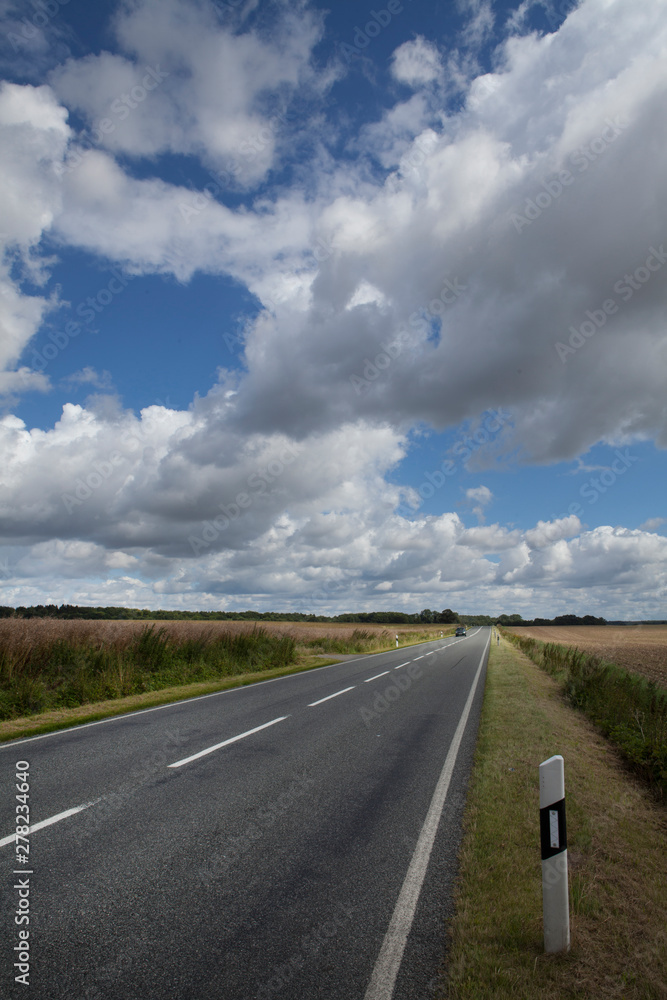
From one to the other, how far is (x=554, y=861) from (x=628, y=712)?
8796mm

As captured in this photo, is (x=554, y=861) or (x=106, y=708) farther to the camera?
(x=106, y=708)

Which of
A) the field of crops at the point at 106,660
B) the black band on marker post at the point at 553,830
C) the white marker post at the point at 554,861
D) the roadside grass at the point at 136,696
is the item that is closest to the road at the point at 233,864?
the white marker post at the point at 554,861

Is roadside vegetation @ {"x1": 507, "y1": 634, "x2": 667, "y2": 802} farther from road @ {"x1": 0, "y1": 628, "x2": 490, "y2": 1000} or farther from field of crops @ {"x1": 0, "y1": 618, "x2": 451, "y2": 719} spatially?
field of crops @ {"x1": 0, "y1": 618, "x2": 451, "y2": 719}

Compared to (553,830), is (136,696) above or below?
below

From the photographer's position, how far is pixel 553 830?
10.8 feet

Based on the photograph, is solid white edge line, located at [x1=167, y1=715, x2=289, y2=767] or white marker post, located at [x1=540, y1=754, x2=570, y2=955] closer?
white marker post, located at [x1=540, y1=754, x2=570, y2=955]

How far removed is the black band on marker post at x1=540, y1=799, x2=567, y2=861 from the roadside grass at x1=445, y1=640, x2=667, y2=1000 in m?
0.62

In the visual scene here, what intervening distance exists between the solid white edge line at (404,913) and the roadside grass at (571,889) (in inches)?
12.1

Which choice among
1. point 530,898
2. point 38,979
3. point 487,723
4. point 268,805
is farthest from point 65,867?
point 487,723

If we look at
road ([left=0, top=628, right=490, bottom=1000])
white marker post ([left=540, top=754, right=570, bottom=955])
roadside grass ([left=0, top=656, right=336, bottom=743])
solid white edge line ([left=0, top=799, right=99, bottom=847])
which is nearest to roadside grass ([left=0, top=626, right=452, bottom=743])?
roadside grass ([left=0, top=656, right=336, bottom=743])

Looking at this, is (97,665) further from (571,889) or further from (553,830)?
(553,830)

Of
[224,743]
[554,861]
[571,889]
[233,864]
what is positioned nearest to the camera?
[554,861]

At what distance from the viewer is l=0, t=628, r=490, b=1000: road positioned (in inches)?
122

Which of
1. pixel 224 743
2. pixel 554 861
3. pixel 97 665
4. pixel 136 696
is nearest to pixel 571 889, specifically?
pixel 554 861
